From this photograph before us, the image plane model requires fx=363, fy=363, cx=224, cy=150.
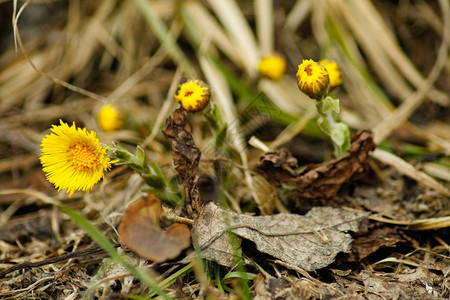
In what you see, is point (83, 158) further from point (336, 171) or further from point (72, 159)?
point (336, 171)

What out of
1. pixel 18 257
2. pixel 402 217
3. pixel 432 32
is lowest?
pixel 18 257

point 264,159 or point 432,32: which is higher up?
point 432,32

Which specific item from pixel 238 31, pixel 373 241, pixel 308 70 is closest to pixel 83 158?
pixel 308 70

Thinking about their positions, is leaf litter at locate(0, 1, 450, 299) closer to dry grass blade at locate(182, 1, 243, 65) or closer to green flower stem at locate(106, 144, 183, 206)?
dry grass blade at locate(182, 1, 243, 65)

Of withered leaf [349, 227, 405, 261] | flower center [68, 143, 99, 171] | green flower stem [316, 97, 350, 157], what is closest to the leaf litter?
withered leaf [349, 227, 405, 261]

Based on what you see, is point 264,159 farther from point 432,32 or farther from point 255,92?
point 432,32

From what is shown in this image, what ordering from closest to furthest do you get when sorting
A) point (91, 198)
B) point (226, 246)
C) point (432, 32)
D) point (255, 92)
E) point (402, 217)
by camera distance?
point (226, 246)
point (402, 217)
point (91, 198)
point (255, 92)
point (432, 32)

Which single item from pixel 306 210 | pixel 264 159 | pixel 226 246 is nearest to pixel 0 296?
pixel 226 246

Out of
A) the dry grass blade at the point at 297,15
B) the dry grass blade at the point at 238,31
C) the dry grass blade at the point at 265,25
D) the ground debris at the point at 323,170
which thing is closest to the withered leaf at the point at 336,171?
the ground debris at the point at 323,170
